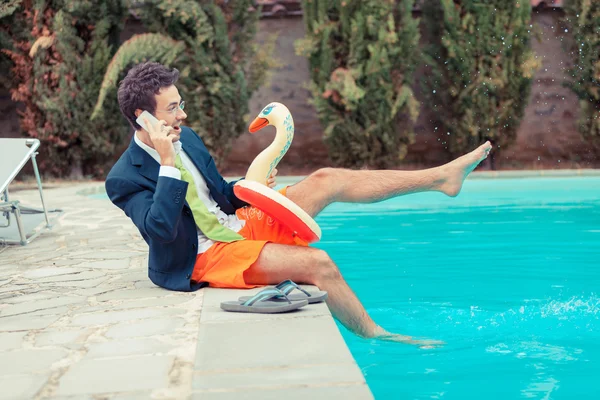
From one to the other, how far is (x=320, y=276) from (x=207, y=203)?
723 mm

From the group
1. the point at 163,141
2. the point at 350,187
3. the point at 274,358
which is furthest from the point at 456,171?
the point at 274,358

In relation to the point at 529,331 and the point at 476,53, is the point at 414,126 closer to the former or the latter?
the point at 476,53

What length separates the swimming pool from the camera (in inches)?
139

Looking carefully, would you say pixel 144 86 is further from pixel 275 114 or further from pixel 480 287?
pixel 480 287

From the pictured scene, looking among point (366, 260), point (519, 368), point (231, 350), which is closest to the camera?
point (231, 350)

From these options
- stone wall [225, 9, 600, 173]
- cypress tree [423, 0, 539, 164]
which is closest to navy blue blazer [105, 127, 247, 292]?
cypress tree [423, 0, 539, 164]

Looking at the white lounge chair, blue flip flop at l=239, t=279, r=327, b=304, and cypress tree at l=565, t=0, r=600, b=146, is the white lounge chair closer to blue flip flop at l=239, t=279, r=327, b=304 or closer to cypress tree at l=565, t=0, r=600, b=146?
blue flip flop at l=239, t=279, r=327, b=304

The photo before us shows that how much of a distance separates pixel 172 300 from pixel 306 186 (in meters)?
0.84

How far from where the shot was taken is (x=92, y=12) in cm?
1159

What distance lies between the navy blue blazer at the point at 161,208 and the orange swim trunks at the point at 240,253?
6 cm

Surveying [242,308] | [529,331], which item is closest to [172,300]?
[242,308]

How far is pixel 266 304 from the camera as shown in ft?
10.7

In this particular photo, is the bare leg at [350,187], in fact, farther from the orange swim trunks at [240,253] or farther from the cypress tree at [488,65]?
the cypress tree at [488,65]

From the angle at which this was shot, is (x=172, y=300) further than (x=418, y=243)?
No
